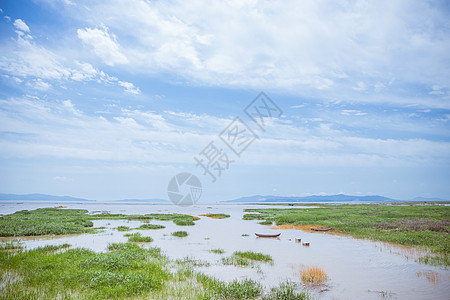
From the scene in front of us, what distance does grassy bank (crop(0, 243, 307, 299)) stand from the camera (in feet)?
29.6

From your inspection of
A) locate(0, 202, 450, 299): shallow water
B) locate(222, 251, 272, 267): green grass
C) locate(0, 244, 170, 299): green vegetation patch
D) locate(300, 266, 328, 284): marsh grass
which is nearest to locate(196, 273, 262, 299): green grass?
locate(0, 202, 450, 299): shallow water

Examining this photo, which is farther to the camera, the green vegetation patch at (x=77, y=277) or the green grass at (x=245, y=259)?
the green grass at (x=245, y=259)

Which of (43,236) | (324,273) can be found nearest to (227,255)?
(324,273)

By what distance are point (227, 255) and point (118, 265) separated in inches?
281

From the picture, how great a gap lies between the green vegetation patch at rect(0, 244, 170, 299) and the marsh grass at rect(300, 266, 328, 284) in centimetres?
633

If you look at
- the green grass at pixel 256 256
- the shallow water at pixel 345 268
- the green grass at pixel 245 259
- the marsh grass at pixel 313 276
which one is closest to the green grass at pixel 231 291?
the shallow water at pixel 345 268

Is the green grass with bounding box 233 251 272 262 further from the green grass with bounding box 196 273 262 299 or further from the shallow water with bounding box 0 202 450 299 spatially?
the green grass with bounding box 196 273 262 299

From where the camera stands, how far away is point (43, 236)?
24328 mm

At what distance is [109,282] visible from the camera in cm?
991

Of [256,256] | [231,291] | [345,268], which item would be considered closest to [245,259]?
[256,256]

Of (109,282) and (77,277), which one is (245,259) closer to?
(109,282)

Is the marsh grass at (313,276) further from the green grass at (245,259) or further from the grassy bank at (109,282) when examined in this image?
the green grass at (245,259)

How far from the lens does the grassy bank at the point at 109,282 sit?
9033 mm

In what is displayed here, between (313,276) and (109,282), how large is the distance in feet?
29.1
